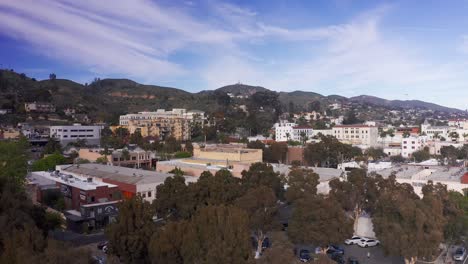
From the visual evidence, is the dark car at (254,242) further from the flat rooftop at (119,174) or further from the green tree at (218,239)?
the flat rooftop at (119,174)

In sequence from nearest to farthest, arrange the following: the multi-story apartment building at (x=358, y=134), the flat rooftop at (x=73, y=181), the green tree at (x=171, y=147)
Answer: the flat rooftop at (x=73, y=181) < the green tree at (x=171, y=147) < the multi-story apartment building at (x=358, y=134)

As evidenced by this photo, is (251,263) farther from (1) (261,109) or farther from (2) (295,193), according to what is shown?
(1) (261,109)

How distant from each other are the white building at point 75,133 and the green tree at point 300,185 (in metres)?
47.5

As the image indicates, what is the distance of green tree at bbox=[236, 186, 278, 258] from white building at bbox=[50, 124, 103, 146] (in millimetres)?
48856

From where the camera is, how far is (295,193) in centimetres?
1966

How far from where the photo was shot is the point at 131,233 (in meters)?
13.8

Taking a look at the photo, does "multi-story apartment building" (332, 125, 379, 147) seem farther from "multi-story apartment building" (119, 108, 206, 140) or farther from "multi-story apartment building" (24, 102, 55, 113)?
"multi-story apartment building" (24, 102, 55, 113)

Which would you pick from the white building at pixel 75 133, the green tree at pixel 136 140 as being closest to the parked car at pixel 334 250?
the green tree at pixel 136 140

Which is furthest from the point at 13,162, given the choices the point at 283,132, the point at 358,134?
the point at 358,134

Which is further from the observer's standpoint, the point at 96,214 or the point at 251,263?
the point at 96,214

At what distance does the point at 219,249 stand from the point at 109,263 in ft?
9.90

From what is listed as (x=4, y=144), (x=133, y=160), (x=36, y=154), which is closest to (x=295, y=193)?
(x=4, y=144)

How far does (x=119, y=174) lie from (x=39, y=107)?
189ft

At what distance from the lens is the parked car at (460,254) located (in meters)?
16.9
